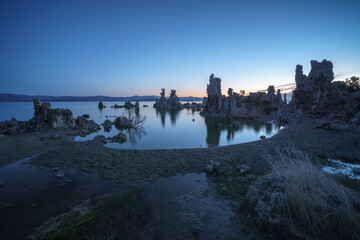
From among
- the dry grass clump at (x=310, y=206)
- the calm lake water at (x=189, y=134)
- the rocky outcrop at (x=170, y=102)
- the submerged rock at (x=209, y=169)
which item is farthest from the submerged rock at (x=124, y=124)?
the rocky outcrop at (x=170, y=102)

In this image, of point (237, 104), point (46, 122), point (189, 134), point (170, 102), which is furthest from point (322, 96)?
point (170, 102)

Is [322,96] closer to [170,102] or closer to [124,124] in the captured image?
[124,124]

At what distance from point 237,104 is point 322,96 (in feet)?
66.3

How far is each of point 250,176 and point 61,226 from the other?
558 cm

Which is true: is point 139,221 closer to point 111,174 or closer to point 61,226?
point 61,226

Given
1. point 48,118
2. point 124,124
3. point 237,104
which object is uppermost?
Answer: point 237,104

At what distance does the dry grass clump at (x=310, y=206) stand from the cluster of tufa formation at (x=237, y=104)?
21.2 metres

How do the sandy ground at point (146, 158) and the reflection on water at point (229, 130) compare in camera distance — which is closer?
the sandy ground at point (146, 158)

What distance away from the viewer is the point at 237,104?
3753 cm

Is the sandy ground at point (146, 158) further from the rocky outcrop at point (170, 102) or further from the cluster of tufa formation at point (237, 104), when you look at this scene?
the rocky outcrop at point (170, 102)

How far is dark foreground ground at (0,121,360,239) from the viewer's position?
3057 mm

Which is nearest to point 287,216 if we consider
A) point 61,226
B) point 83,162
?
point 61,226

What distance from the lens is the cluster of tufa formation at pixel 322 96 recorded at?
14273 mm

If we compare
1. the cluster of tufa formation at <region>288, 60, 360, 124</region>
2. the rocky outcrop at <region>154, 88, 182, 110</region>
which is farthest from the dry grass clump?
the rocky outcrop at <region>154, 88, 182, 110</region>
